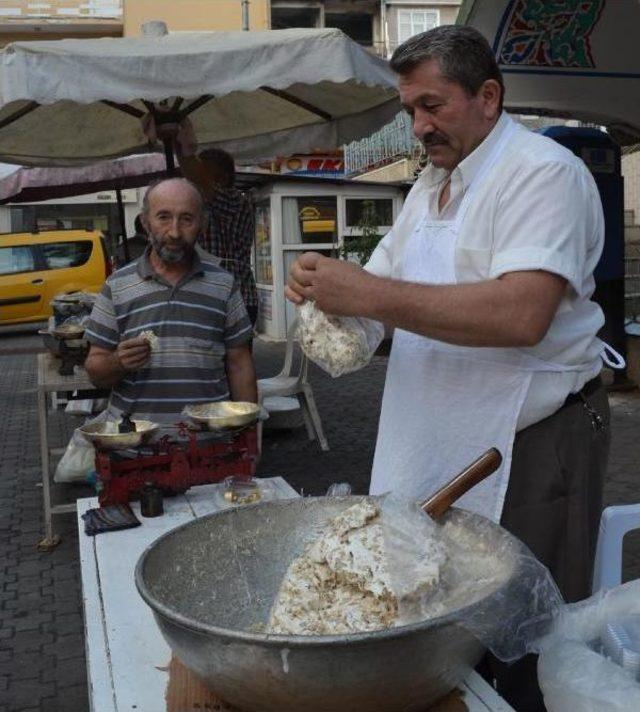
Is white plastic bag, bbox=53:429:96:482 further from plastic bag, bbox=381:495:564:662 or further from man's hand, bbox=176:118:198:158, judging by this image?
plastic bag, bbox=381:495:564:662

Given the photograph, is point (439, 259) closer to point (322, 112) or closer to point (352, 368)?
point (352, 368)

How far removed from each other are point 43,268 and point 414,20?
1947cm

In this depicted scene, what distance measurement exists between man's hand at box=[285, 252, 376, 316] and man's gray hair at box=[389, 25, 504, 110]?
0.41m

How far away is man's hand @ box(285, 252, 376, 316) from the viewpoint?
1522mm

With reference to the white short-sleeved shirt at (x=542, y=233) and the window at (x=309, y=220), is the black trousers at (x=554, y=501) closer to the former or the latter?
the white short-sleeved shirt at (x=542, y=233)

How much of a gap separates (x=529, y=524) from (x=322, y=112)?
4952 millimetres

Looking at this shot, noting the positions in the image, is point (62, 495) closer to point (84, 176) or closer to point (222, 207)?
point (222, 207)

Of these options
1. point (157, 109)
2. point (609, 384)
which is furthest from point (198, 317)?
point (609, 384)

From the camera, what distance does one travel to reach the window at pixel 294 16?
3103cm

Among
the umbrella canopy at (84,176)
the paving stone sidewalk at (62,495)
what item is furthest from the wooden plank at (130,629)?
the umbrella canopy at (84,176)

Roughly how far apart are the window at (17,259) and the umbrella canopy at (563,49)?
13.9 meters

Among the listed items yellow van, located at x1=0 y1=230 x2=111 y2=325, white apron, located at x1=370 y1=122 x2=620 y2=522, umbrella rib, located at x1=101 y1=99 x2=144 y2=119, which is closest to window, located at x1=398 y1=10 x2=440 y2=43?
yellow van, located at x1=0 y1=230 x2=111 y2=325

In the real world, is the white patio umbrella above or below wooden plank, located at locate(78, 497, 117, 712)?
above

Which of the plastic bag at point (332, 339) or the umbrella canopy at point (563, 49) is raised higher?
the umbrella canopy at point (563, 49)
